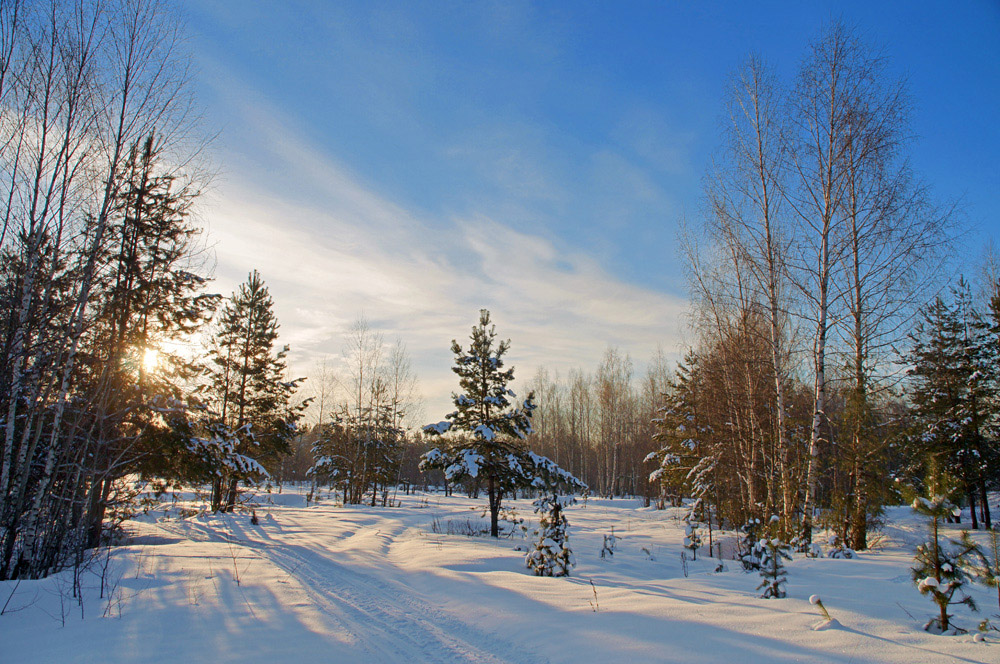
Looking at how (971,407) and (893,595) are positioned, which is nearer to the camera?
(893,595)

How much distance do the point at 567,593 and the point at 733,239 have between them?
1130 cm

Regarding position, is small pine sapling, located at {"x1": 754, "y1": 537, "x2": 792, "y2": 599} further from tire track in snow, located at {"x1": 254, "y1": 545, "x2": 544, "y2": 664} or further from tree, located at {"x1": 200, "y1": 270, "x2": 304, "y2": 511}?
tree, located at {"x1": 200, "y1": 270, "x2": 304, "y2": 511}

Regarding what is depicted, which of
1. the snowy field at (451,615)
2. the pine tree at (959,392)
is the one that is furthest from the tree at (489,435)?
the pine tree at (959,392)

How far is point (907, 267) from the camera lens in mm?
11711

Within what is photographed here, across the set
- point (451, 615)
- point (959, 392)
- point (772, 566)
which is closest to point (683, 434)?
point (959, 392)

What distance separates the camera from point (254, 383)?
966 inches

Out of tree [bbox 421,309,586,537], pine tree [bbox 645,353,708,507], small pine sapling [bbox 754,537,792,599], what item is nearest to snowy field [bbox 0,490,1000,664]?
A: small pine sapling [bbox 754,537,792,599]

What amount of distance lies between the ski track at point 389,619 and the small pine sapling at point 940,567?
3526mm

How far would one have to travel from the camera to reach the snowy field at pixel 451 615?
14.3 feet

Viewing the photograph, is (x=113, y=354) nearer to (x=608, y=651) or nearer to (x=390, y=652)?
(x=390, y=652)

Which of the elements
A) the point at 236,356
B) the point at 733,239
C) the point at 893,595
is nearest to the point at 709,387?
the point at 733,239

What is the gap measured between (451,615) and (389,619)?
76cm

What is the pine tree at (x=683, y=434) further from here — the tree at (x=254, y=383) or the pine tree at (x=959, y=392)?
the tree at (x=254, y=383)

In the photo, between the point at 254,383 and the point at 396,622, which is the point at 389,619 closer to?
the point at 396,622
